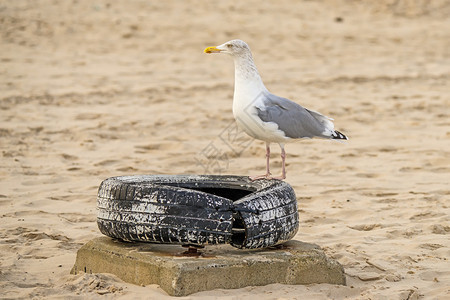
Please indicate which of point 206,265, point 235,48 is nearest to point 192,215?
point 206,265

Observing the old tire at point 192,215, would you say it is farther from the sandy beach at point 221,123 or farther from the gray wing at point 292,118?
the gray wing at point 292,118

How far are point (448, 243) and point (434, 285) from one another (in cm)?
86

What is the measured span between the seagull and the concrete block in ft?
3.91

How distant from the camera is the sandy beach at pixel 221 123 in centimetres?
477

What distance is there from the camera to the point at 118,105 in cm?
1006

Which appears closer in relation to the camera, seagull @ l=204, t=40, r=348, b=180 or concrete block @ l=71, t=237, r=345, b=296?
concrete block @ l=71, t=237, r=345, b=296

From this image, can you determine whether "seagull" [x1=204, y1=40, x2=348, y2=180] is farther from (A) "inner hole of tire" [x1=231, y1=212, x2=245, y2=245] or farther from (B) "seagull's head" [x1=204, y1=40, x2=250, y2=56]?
(A) "inner hole of tire" [x1=231, y1=212, x2=245, y2=245]

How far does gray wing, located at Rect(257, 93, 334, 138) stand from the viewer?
18.5ft

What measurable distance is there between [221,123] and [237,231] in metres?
5.08

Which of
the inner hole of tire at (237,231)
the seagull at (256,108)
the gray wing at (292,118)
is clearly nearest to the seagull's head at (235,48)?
the seagull at (256,108)

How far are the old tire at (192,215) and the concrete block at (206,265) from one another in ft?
0.30

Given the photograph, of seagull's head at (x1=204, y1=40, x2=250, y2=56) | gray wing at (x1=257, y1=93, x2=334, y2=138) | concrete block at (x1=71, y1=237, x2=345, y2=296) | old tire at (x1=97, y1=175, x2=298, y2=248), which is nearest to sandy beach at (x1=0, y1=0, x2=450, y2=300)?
concrete block at (x1=71, y1=237, x2=345, y2=296)

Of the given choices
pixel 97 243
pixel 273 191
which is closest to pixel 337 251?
pixel 273 191

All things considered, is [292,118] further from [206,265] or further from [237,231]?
[206,265]
